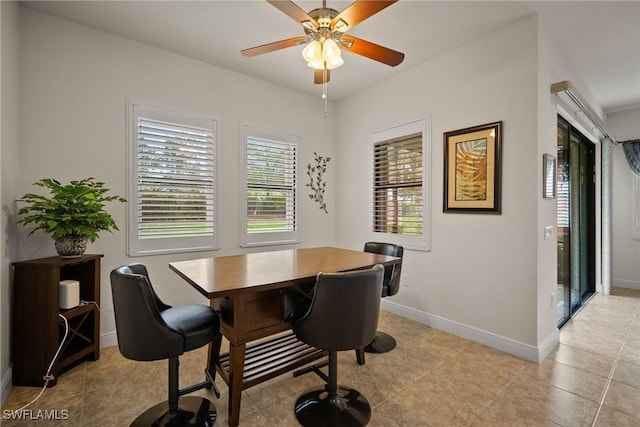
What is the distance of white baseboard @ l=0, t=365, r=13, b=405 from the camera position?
1930mm

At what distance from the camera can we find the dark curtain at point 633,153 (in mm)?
4438

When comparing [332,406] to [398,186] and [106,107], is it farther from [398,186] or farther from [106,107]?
[106,107]

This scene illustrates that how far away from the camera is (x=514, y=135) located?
2584 millimetres

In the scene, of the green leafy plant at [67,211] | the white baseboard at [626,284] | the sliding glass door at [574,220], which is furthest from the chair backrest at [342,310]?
the white baseboard at [626,284]

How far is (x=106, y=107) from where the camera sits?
2730 millimetres

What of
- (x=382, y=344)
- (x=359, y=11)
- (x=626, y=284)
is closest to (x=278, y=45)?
(x=359, y=11)

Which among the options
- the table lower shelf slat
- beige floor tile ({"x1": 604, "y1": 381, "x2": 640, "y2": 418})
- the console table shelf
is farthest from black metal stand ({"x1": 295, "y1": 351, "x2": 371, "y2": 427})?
the console table shelf

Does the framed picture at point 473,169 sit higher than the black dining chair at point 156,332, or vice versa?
the framed picture at point 473,169

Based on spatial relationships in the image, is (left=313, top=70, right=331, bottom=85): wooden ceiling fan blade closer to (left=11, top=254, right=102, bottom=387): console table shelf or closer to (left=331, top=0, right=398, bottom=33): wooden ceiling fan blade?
(left=331, top=0, right=398, bottom=33): wooden ceiling fan blade

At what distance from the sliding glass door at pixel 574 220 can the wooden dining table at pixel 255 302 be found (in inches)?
94.8

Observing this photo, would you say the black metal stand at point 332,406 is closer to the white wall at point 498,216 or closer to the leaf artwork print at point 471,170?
the white wall at point 498,216

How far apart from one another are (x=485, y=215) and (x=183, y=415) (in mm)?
2882

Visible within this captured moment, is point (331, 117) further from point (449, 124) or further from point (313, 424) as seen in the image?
point (313, 424)

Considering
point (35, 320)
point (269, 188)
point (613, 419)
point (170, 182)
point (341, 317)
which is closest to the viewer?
point (341, 317)
